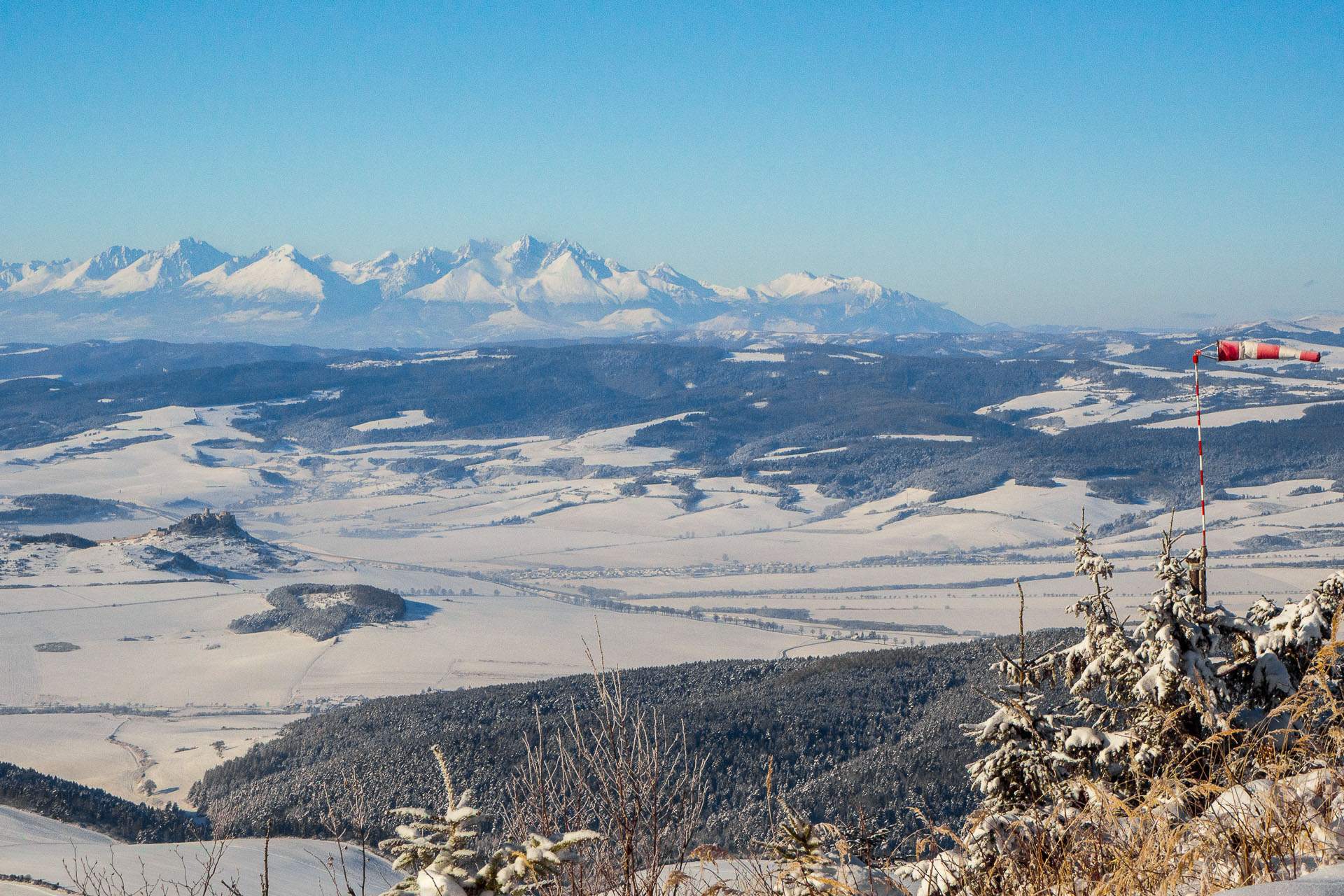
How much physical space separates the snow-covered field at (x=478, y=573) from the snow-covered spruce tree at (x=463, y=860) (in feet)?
88.3

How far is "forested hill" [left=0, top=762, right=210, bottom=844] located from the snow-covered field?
4750 mm

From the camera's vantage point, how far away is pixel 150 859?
71.6 feet

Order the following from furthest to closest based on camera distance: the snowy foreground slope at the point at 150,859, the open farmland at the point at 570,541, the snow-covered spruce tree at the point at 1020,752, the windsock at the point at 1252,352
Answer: the open farmland at the point at 570,541 < the snowy foreground slope at the point at 150,859 < the windsock at the point at 1252,352 < the snow-covered spruce tree at the point at 1020,752

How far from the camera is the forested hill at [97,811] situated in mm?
28719

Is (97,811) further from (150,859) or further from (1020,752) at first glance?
(1020,752)

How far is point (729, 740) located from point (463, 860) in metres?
31.2

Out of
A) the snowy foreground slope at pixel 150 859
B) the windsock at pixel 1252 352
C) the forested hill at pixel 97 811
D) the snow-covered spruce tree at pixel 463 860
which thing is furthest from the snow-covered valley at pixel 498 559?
the snow-covered spruce tree at pixel 463 860

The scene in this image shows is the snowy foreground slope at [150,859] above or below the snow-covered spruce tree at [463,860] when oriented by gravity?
below

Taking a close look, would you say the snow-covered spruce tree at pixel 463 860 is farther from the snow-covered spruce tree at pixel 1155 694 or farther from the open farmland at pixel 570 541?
the open farmland at pixel 570 541

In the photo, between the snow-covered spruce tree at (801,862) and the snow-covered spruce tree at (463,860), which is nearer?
the snow-covered spruce tree at (463,860)

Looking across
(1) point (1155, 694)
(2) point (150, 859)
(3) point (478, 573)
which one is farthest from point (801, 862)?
(3) point (478, 573)

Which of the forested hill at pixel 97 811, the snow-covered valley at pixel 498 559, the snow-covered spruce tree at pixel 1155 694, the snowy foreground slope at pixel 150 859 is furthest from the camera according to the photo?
the snow-covered valley at pixel 498 559

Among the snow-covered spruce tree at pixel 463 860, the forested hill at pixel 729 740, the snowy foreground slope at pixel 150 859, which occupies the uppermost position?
the snow-covered spruce tree at pixel 463 860

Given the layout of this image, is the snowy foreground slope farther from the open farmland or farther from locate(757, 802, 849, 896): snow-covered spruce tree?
locate(757, 802, 849, 896): snow-covered spruce tree
